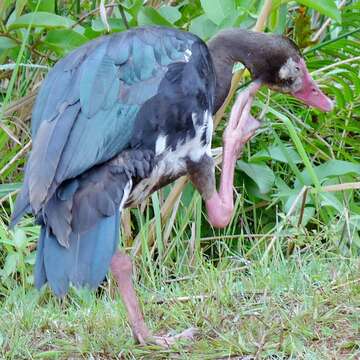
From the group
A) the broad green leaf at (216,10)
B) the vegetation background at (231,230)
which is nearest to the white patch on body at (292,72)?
the vegetation background at (231,230)

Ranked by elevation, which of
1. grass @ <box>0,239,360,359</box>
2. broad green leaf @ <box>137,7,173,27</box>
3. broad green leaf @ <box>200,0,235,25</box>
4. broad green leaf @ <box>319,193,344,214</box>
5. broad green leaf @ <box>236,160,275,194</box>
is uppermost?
broad green leaf @ <box>200,0,235,25</box>

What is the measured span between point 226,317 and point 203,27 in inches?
62.1

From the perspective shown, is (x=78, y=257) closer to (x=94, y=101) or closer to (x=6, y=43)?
(x=94, y=101)

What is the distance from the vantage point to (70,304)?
4555mm

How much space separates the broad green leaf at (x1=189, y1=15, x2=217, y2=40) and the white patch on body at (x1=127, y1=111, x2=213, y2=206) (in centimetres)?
92

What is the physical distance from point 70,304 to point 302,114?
181cm

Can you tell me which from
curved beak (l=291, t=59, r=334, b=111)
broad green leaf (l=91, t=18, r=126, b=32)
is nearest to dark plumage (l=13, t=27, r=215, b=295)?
curved beak (l=291, t=59, r=334, b=111)

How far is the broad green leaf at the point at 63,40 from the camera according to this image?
4898 mm

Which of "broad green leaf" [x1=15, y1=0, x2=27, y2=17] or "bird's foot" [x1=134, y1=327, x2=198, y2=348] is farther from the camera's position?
"broad green leaf" [x1=15, y1=0, x2=27, y2=17]

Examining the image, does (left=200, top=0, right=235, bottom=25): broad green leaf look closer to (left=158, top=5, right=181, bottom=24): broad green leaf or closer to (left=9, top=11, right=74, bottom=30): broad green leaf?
(left=158, top=5, right=181, bottom=24): broad green leaf

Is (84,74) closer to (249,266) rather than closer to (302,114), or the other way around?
(249,266)

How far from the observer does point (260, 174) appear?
5438 mm

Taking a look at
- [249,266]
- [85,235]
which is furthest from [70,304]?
[85,235]

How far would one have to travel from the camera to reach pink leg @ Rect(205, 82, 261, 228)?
4.26 meters
